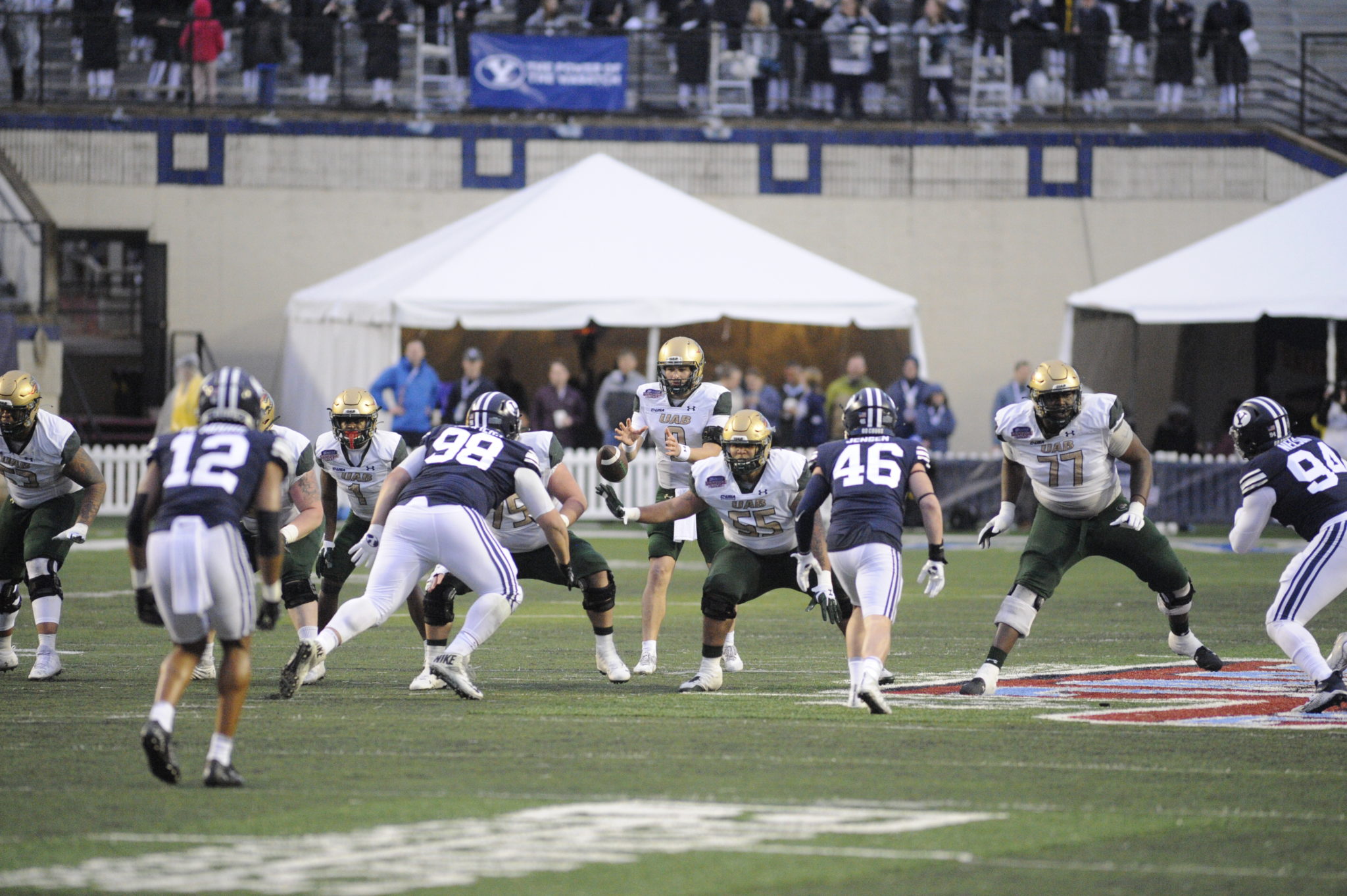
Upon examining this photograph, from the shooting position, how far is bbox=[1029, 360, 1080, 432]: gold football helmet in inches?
400

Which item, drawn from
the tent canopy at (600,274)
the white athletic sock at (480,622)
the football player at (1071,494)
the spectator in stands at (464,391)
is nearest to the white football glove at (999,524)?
the football player at (1071,494)

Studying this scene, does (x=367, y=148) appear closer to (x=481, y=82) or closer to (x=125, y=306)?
(x=481, y=82)

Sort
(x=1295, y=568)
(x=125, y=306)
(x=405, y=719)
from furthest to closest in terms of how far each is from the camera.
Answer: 1. (x=125, y=306)
2. (x=1295, y=568)
3. (x=405, y=719)

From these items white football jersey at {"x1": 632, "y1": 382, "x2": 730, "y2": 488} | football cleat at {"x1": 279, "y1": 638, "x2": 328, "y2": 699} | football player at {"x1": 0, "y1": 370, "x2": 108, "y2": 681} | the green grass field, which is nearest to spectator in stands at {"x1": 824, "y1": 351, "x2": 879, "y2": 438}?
white football jersey at {"x1": 632, "y1": 382, "x2": 730, "y2": 488}

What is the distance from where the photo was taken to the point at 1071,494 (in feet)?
33.7

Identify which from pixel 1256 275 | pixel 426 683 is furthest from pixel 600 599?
pixel 1256 275

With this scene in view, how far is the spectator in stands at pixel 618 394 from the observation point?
21.6 meters

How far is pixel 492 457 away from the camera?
386 inches

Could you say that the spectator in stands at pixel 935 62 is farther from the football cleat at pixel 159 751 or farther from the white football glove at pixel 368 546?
the football cleat at pixel 159 751

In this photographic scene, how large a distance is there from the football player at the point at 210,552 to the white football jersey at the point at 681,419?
4381 millimetres

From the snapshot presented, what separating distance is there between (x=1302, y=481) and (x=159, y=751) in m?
5.92

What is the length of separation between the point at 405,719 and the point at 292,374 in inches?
622

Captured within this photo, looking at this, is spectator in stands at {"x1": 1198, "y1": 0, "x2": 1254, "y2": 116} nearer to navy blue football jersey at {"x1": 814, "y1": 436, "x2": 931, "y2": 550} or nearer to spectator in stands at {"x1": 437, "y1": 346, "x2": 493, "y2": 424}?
spectator in stands at {"x1": 437, "y1": 346, "x2": 493, "y2": 424}

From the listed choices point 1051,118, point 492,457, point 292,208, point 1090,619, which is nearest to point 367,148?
point 292,208
